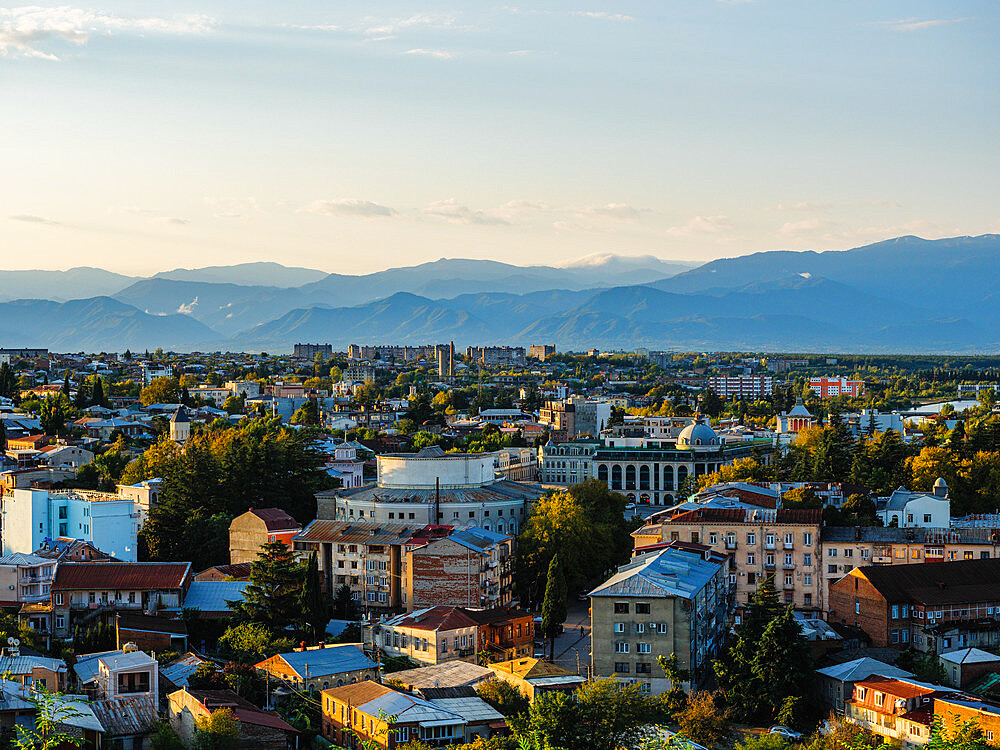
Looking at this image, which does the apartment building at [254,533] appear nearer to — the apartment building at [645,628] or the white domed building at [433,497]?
the white domed building at [433,497]

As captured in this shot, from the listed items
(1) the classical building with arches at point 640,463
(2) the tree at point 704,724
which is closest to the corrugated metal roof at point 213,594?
(2) the tree at point 704,724

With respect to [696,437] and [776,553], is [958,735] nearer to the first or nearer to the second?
[776,553]

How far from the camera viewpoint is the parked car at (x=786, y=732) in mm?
27859

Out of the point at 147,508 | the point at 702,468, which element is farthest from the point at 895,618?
the point at 702,468

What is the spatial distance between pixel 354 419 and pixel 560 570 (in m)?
52.3

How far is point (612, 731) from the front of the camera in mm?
25672

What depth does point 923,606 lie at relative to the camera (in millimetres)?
33156

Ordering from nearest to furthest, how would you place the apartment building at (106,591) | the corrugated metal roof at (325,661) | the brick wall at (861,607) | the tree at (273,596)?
1. the corrugated metal roof at (325,661)
2. the brick wall at (861,607)
3. the apartment building at (106,591)
4. the tree at (273,596)

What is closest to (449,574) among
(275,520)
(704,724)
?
(275,520)

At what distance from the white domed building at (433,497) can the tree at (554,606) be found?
1020cm

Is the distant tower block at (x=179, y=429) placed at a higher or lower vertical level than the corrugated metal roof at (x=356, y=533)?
higher

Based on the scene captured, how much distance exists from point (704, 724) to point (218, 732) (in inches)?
375

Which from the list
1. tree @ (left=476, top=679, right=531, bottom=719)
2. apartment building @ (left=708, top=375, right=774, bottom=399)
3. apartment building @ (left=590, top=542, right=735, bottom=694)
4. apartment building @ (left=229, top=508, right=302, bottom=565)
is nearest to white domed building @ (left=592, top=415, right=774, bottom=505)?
apartment building @ (left=229, top=508, right=302, bottom=565)

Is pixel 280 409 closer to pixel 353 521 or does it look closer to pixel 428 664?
pixel 353 521
